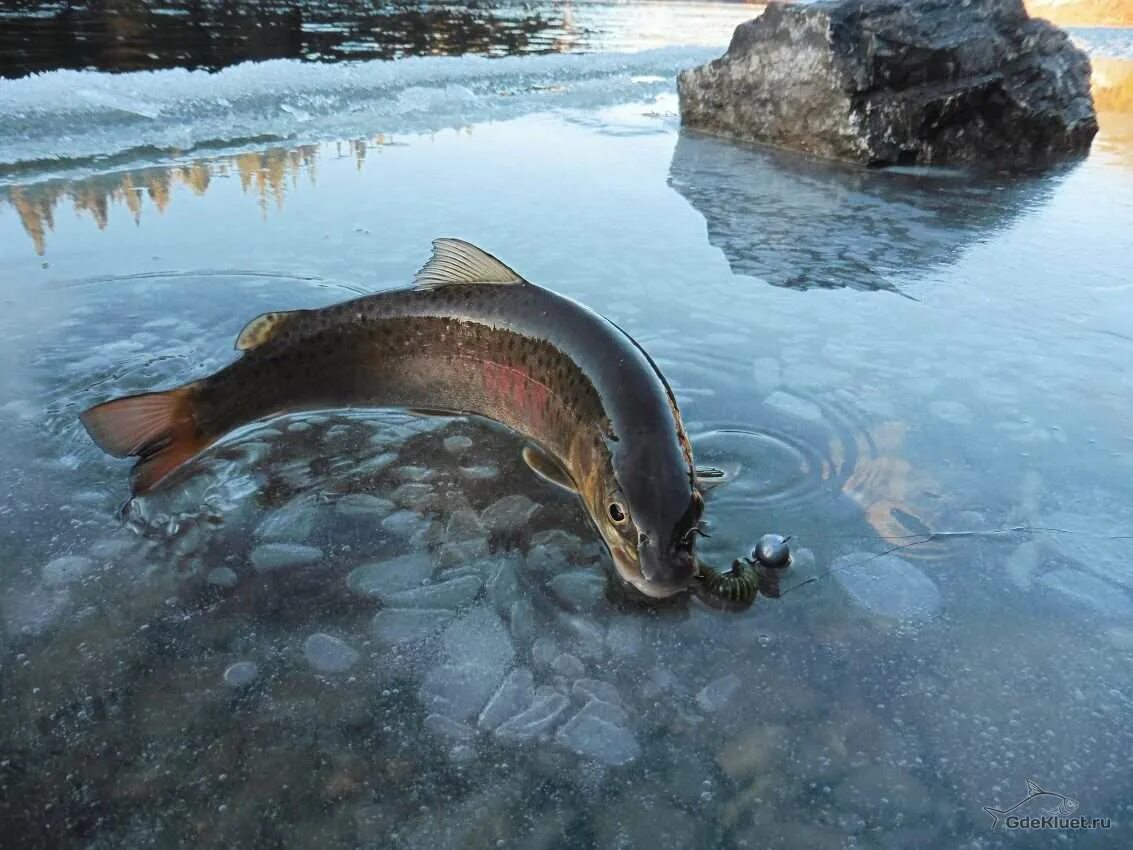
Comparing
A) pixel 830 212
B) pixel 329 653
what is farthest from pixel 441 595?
pixel 830 212

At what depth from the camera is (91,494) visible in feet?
8.74

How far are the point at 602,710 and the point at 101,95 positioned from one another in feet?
32.6

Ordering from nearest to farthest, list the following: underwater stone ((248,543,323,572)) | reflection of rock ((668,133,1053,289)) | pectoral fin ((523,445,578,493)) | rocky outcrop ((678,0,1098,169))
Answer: underwater stone ((248,543,323,572)), pectoral fin ((523,445,578,493)), reflection of rock ((668,133,1053,289)), rocky outcrop ((678,0,1098,169))

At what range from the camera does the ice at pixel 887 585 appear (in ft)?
7.57

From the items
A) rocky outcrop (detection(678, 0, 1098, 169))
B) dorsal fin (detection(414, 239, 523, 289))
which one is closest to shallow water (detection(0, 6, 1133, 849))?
dorsal fin (detection(414, 239, 523, 289))

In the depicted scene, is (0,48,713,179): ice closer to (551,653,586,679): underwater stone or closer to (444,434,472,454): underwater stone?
(444,434,472,454): underwater stone

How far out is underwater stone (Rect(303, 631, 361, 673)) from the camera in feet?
6.75

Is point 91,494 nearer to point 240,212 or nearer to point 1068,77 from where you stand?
point 240,212

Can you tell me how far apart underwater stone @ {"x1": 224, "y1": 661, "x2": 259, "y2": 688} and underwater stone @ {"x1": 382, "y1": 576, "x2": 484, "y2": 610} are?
406 millimetres

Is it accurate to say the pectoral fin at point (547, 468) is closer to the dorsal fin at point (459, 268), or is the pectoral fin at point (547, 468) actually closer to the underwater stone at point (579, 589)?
the underwater stone at point (579, 589)

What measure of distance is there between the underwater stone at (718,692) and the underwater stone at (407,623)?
734 millimetres

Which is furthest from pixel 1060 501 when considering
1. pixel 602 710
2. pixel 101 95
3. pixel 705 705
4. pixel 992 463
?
pixel 101 95

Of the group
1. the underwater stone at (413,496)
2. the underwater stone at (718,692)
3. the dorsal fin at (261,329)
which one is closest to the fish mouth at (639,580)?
the underwater stone at (718,692)

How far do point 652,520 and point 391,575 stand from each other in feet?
2.69
